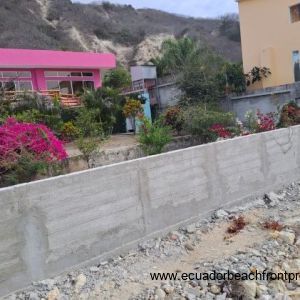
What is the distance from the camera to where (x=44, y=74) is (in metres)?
22.7

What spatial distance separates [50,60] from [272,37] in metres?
11.8

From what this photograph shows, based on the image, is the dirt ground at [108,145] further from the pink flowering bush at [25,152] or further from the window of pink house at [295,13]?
the window of pink house at [295,13]

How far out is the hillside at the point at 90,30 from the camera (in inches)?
1632

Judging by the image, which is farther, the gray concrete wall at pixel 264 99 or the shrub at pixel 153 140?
the gray concrete wall at pixel 264 99

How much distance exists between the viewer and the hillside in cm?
4145

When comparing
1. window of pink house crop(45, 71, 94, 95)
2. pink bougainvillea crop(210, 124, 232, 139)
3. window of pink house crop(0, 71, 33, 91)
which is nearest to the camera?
pink bougainvillea crop(210, 124, 232, 139)

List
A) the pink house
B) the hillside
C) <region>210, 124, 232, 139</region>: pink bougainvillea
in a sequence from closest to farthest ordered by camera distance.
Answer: <region>210, 124, 232, 139</region>: pink bougainvillea < the pink house < the hillside

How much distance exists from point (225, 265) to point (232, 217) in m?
1.76

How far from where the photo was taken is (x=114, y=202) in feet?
16.8

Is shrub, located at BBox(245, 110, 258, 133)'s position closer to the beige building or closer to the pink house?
the beige building

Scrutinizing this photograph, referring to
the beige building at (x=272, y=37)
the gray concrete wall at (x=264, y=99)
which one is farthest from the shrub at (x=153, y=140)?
the beige building at (x=272, y=37)

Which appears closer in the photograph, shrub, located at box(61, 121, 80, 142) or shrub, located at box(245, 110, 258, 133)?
shrub, located at box(245, 110, 258, 133)

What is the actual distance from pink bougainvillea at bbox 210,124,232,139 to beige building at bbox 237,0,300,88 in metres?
10.5

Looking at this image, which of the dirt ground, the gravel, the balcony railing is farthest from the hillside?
the gravel
